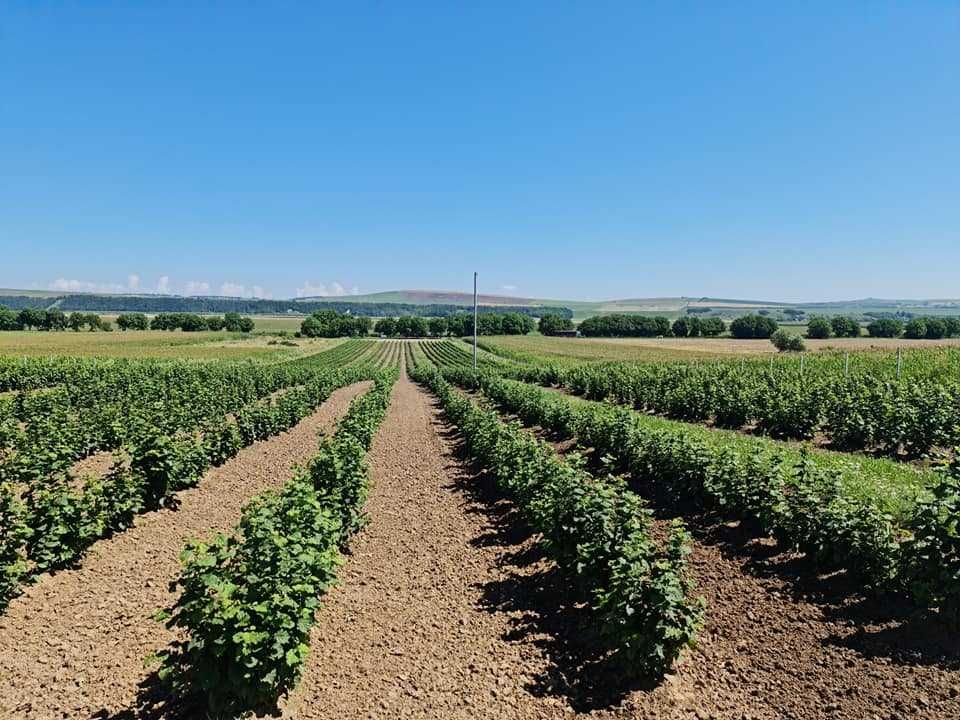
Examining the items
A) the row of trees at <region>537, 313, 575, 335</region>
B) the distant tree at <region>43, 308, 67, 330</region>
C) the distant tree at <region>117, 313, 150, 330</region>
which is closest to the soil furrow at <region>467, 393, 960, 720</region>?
the row of trees at <region>537, 313, 575, 335</region>

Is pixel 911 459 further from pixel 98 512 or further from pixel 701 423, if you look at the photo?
pixel 98 512

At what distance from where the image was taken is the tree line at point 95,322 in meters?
137

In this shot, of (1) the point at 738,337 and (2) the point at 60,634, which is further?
(1) the point at 738,337

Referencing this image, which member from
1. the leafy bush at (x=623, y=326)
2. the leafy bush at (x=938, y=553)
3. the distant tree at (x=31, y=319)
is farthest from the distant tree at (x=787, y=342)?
the distant tree at (x=31, y=319)

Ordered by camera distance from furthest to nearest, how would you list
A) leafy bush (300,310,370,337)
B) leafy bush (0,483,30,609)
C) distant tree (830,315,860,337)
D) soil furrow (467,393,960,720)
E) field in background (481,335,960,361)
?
leafy bush (300,310,370,337), distant tree (830,315,860,337), field in background (481,335,960,361), leafy bush (0,483,30,609), soil furrow (467,393,960,720)

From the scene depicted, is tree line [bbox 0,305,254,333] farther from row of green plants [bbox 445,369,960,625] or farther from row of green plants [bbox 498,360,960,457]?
row of green plants [bbox 445,369,960,625]

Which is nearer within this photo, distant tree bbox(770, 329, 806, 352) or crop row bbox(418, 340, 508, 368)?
crop row bbox(418, 340, 508, 368)

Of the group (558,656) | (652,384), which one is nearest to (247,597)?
(558,656)

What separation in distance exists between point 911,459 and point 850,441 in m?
1.95

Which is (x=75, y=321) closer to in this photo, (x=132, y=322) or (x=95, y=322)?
(x=95, y=322)

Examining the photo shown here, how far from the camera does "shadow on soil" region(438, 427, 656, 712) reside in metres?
6.23

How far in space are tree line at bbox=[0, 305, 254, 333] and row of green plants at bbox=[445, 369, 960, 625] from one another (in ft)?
502

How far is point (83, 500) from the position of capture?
9367mm

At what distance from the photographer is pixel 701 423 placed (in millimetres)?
22859
